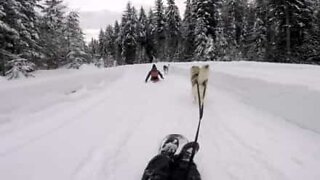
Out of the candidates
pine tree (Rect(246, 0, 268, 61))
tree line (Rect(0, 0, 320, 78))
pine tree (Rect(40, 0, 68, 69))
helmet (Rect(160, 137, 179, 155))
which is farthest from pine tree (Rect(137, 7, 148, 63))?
helmet (Rect(160, 137, 179, 155))

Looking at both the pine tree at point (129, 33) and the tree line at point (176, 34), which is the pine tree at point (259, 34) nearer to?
the tree line at point (176, 34)

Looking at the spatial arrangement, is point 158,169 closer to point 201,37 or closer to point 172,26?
point 201,37

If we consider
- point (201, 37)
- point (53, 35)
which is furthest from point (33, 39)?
point (201, 37)

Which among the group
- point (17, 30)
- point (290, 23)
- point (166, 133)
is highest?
point (290, 23)

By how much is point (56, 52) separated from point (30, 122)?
32916mm

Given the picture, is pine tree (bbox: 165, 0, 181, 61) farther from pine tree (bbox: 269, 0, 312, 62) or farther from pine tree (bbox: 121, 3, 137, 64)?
pine tree (bbox: 269, 0, 312, 62)

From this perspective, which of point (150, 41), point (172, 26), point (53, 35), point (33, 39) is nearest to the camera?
point (33, 39)

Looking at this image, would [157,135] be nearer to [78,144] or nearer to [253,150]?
[78,144]

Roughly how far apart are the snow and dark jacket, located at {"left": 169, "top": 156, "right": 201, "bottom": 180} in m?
0.55

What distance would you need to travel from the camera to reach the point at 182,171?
379cm

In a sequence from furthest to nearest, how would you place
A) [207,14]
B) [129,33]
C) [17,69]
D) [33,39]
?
[129,33], [207,14], [33,39], [17,69]

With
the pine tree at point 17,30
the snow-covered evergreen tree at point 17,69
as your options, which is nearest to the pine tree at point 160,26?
the pine tree at point 17,30

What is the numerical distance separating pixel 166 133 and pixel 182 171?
106 inches

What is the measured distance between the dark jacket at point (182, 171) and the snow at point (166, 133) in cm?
55
